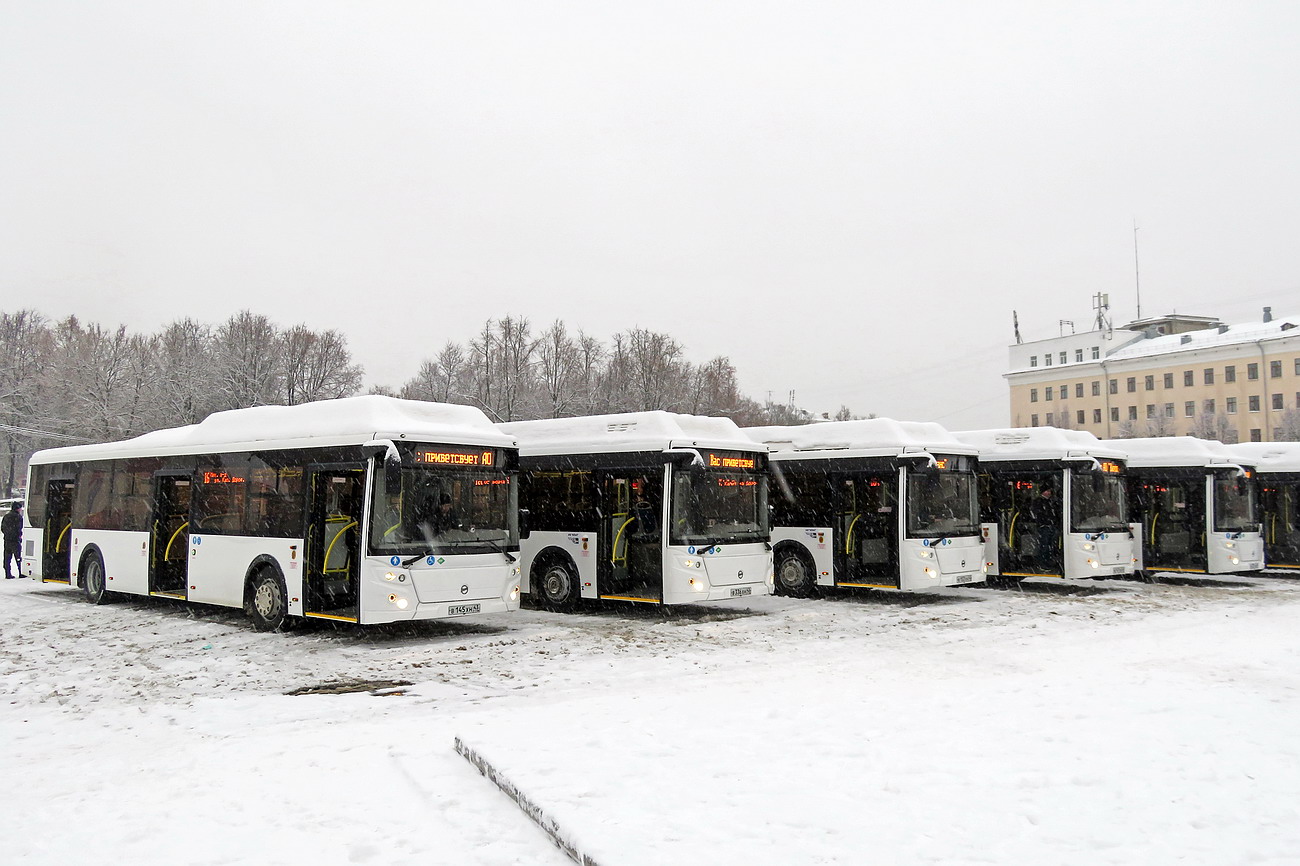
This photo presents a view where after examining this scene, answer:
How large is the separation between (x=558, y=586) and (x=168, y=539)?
21.7 ft

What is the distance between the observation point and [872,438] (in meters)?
18.6

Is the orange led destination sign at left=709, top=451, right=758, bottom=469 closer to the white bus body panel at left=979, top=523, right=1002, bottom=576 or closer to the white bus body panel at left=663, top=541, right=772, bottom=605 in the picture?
the white bus body panel at left=663, top=541, right=772, bottom=605

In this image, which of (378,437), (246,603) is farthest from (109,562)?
(378,437)

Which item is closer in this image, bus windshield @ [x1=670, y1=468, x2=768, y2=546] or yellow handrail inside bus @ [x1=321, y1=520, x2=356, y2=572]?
yellow handrail inside bus @ [x1=321, y1=520, x2=356, y2=572]

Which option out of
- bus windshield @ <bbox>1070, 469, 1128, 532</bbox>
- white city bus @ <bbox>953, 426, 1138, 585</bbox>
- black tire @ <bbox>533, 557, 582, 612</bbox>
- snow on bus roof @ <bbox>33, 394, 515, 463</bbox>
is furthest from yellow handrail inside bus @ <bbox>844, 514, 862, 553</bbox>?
snow on bus roof @ <bbox>33, 394, 515, 463</bbox>

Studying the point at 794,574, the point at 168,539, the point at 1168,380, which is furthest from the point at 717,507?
the point at 1168,380

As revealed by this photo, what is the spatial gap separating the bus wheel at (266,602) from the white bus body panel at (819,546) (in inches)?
377

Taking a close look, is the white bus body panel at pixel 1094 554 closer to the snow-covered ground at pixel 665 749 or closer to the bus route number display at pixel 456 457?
the snow-covered ground at pixel 665 749

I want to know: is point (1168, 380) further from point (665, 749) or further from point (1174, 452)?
point (665, 749)

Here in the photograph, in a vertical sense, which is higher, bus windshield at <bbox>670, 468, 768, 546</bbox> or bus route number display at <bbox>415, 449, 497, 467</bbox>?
bus route number display at <bbox>415, 449, 497, 467</bbox>

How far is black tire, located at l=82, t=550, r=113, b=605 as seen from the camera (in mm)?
18203

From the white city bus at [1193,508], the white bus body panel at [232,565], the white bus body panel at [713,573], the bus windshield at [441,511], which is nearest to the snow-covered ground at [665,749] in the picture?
the white bus body panel at [232,565]

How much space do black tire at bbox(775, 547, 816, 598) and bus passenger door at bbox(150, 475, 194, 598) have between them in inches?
426

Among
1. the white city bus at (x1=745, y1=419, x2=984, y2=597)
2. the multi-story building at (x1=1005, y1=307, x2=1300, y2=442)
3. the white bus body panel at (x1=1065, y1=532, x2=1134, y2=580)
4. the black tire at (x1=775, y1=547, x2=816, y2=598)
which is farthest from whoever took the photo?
the multi-story building at (x1=1005, y1=307, x2=1300, y2=442)
